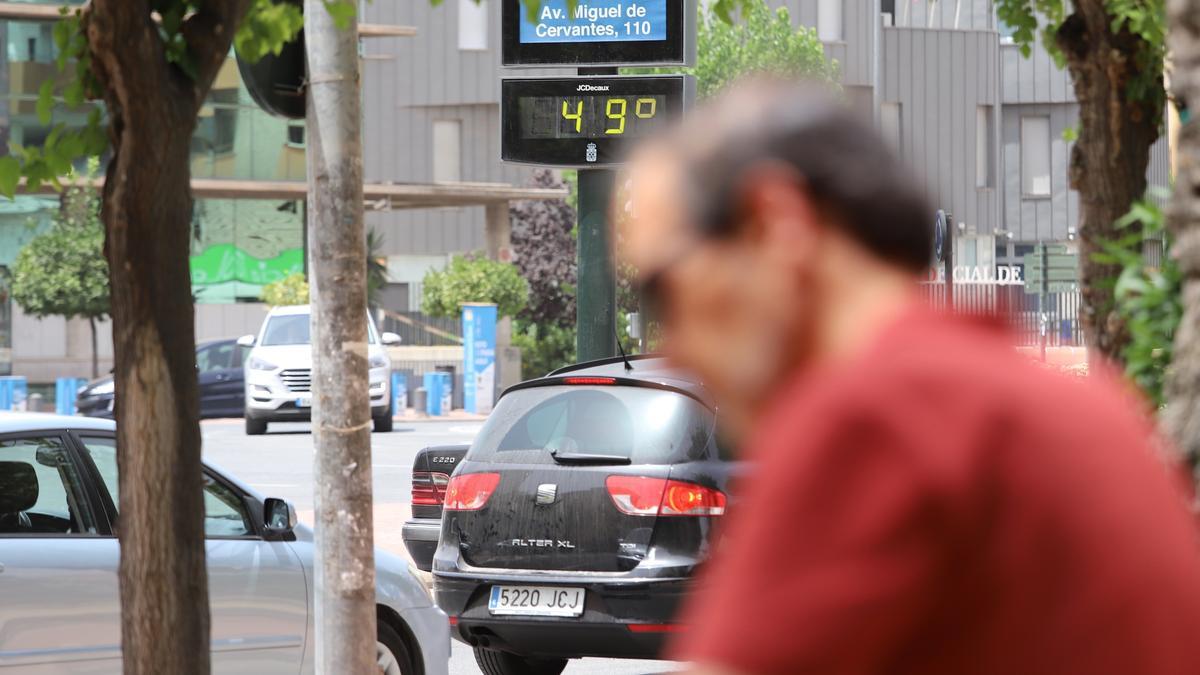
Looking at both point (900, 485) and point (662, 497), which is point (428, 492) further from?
point (900, 485)

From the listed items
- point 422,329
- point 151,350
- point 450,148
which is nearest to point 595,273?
point 151,350

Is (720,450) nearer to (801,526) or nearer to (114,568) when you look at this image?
(114,568)

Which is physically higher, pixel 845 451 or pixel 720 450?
pixel 845 451

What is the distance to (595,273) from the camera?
12.1 metres

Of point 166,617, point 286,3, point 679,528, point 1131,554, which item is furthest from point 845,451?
point 679,528

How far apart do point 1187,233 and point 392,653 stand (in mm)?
6003

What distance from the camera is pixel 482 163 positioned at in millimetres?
58750

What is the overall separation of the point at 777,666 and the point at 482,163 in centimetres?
5787

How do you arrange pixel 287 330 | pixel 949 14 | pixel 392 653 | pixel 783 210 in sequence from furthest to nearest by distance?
1. pixel 949 14
2. pixel 287 330
3. pixel 392 653
4. pixel 783 210

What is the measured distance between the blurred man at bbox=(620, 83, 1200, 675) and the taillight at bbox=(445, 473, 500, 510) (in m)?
7.35

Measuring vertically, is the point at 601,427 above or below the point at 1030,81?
below

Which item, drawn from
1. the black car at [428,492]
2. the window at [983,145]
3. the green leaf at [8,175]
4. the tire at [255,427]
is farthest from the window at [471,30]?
the green leaf at [8,175]

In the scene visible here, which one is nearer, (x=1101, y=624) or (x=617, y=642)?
(x=1101, y=624)

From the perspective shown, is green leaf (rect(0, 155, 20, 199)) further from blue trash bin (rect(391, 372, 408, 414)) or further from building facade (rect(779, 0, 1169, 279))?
building facade (rect(779, 0, 1169, 279))
